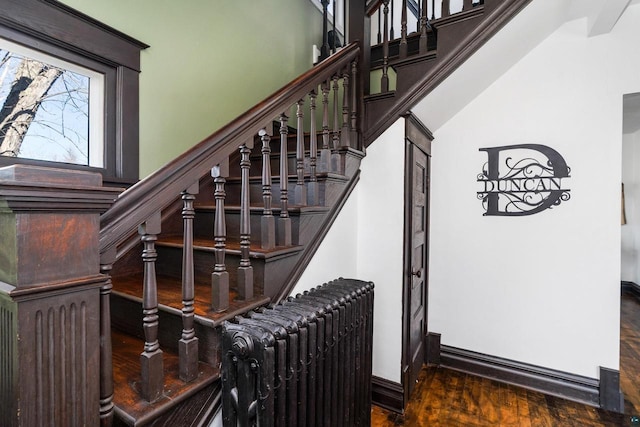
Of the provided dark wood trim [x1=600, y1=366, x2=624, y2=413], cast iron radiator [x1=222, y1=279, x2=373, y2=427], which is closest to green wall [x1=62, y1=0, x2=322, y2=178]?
cast iron radiator [x1=222, y1=279, x2=373, y2=427]

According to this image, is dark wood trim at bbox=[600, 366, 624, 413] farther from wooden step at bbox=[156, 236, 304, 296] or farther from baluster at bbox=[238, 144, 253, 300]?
baluster at bbox=[238, 144, 253, 300]

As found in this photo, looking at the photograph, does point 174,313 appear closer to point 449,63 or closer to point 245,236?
point 245,236

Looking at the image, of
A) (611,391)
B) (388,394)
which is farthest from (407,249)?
(611,391)

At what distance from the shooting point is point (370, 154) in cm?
213

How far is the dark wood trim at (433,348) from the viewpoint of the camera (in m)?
2.60

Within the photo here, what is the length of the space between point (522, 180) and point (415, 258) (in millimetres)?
1019

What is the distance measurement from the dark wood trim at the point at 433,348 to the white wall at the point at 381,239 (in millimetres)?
711

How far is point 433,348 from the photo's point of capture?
2.62 metres

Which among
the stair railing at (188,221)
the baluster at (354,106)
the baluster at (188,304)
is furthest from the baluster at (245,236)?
the baluster at (354,106)

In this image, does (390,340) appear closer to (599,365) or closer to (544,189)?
(599,365)

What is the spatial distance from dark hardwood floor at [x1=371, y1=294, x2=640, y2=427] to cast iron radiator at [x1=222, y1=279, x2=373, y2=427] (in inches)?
21.4

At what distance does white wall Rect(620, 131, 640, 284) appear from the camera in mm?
4156

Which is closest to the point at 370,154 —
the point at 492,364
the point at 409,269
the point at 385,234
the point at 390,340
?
the point at 385,234

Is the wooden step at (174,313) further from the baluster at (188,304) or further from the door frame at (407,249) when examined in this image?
the door frame at (407,249)
